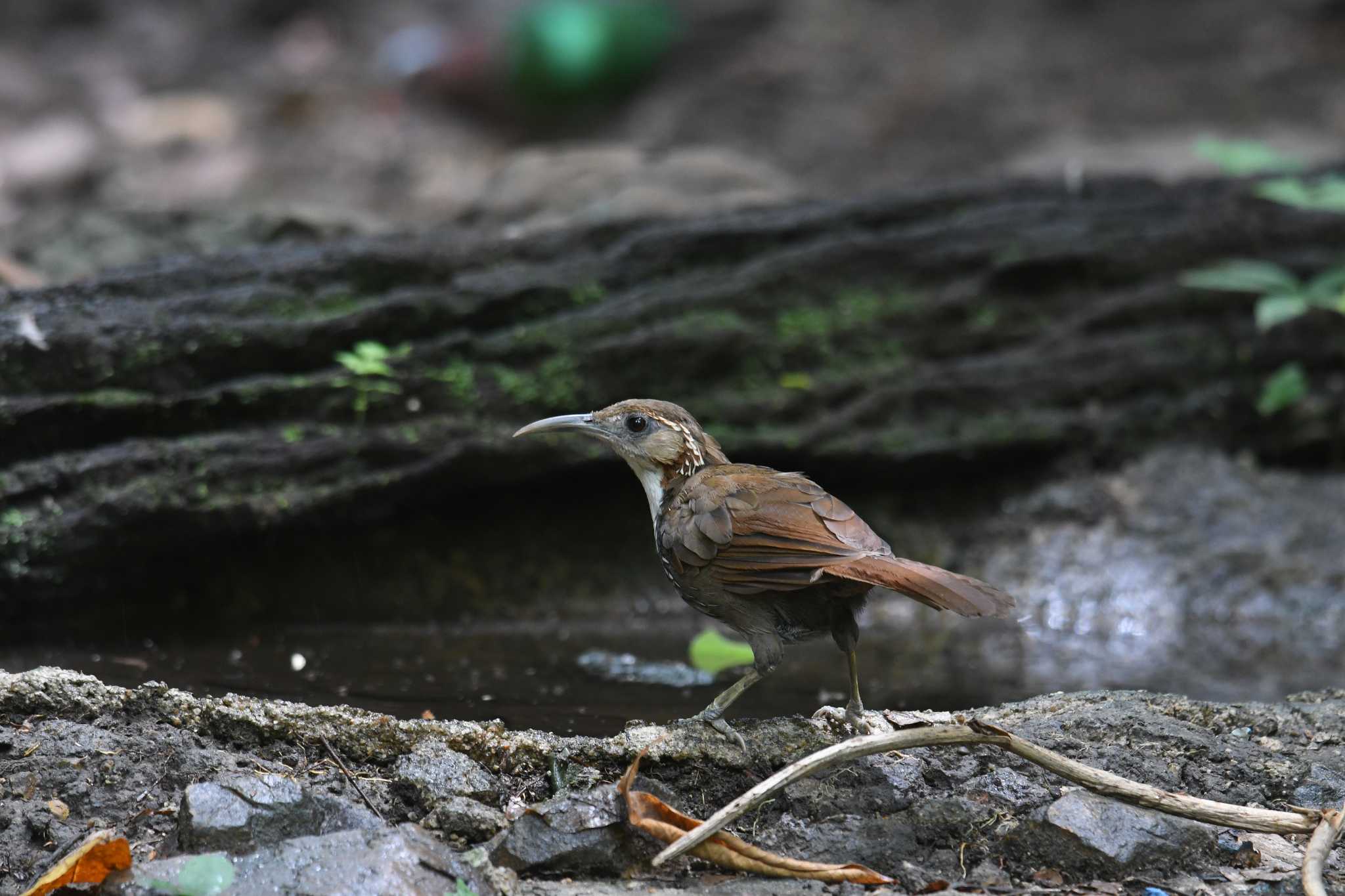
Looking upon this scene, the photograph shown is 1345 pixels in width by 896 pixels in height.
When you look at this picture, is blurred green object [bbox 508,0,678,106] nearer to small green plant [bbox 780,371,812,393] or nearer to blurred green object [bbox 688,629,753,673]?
small green plant [bbox 780,371,812,393]

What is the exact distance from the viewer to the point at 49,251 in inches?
261

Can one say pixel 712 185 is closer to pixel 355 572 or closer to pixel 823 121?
pixel 355 572

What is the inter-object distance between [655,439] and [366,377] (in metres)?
2.07

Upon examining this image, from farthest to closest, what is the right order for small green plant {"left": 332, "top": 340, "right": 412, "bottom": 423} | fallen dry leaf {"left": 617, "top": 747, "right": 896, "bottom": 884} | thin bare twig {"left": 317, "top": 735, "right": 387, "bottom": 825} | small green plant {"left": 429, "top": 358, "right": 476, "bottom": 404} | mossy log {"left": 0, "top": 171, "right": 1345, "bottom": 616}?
small green plant {"left": 429, "top": 358, "right": 476, "bottom": 404} → small green plant {"left": 332, "top": 340, "right": 412, "bottom": 423} → mossy log {"left": 0, "top": 171, "right": 1345, "bottom": 616} → thin bare twig {"left": 317, "top": 735, "right": 387, "bottom": 825} → fallen dry leaf {"left": 617, "top": 747, "right": 896, "bottom": 884}

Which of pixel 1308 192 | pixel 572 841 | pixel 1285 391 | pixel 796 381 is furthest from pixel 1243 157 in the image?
pixel 572 841

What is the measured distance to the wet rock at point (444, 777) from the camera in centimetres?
283

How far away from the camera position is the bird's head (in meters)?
3.58

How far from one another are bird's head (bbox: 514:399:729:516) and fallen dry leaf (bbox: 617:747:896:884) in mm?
1056

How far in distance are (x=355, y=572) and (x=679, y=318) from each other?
197cm

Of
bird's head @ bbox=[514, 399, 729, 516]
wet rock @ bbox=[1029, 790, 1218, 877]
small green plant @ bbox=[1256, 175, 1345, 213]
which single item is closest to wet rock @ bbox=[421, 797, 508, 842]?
bird's head @ bbox=[514, 399, 729, 516]

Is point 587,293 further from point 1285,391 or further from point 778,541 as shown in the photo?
point 1285,391

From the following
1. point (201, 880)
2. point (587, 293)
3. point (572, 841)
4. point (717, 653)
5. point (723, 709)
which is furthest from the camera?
point (587, 293)

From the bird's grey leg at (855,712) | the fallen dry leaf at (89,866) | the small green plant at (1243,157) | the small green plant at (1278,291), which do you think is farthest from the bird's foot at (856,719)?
the small green plant at (1243,157)

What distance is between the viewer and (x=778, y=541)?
304 cm
